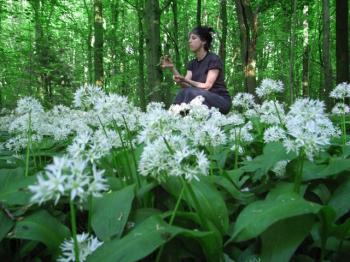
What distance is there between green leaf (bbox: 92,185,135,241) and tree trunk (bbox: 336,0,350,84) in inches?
296

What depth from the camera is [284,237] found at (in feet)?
5.55

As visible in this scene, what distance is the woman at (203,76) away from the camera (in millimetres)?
6406

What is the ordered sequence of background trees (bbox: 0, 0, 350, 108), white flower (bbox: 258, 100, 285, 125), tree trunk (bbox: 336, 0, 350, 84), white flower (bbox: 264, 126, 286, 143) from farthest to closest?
background trees (bbox: 0, 0, 350, 108)
tree trunk (bbox: 336, 0, 350, 84)
white flower (bbox: 258, 100, 285, 125)
white flower (bbox: 264, 126, 286, 143)

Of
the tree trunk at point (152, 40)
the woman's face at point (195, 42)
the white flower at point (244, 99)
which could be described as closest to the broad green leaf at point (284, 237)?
the white flower at point (244, 99)

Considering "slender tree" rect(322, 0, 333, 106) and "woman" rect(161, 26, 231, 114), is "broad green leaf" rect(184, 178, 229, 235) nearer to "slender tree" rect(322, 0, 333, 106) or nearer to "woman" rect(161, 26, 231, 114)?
"woman" rect(161, 26, 231, 114)

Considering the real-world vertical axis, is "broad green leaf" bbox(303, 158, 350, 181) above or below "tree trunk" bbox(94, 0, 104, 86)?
below

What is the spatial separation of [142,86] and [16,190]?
15.6 m

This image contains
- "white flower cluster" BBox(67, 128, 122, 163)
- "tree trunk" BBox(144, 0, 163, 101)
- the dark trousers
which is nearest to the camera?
"white flower cluster" BBox(67, 128, 122, 163)

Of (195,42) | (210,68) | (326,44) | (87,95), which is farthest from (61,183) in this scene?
(326,44)

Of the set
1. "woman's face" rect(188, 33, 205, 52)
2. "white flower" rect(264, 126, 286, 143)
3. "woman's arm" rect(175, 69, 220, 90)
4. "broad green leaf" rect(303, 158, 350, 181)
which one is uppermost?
"woman's face" rect(188, 33, 205, 52)

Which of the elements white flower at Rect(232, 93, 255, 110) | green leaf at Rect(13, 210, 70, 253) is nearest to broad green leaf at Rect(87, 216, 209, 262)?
green leaf at Rect(13, 210, 70, 253)

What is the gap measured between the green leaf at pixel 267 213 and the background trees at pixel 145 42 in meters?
6.44

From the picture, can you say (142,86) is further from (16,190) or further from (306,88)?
→ (16,190)

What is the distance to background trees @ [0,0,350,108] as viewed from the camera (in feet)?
28.7
